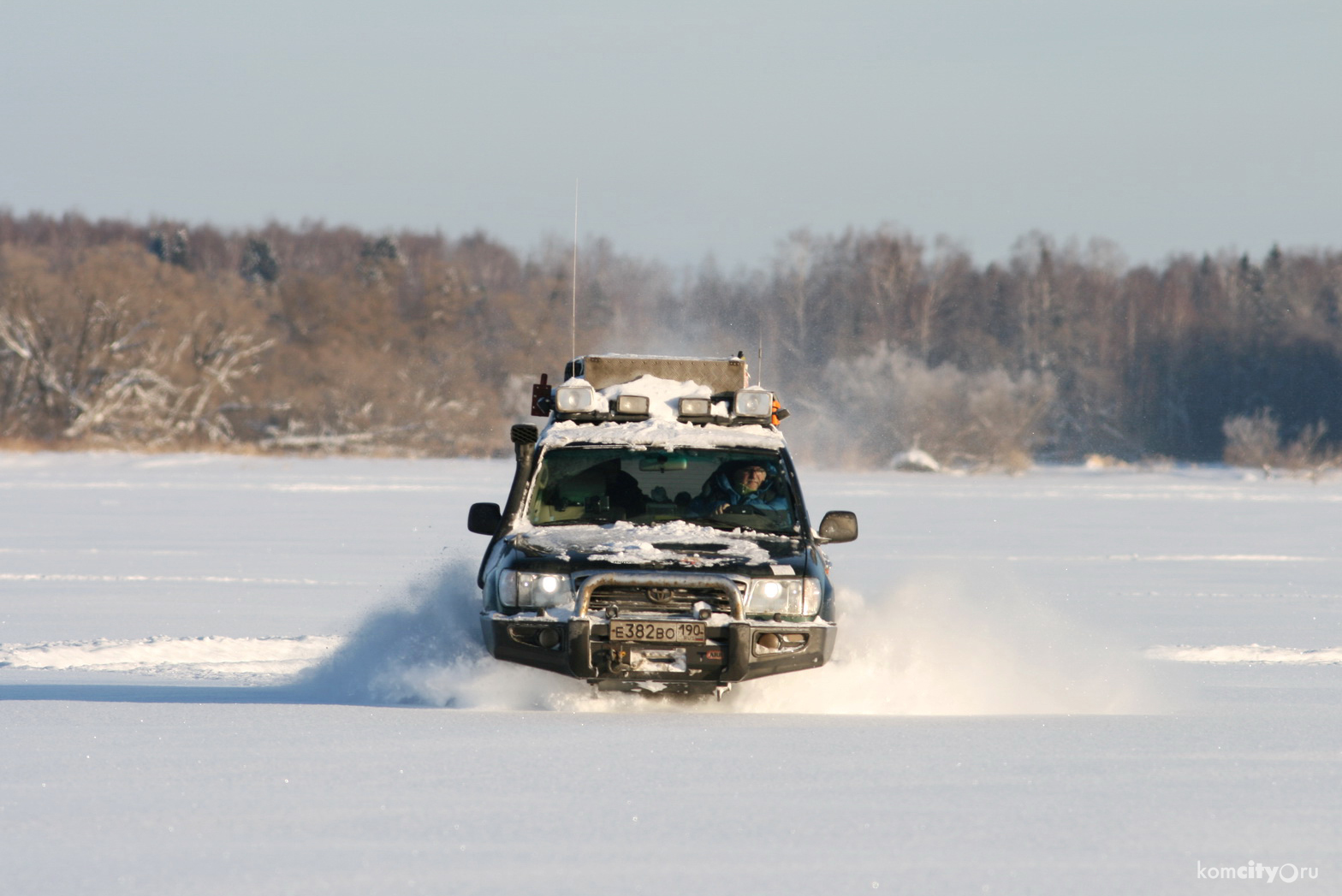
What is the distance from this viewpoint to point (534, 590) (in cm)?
797

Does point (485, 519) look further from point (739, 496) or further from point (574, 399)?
point (739, 496)

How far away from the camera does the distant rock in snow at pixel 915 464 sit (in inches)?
2308

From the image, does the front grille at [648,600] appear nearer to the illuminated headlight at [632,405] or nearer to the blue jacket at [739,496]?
the blue jacket at [739,496]

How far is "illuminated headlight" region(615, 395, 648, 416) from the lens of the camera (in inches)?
361

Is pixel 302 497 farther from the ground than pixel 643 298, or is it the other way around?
pixel 643 298

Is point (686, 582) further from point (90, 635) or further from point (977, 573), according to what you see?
point (977, 573)

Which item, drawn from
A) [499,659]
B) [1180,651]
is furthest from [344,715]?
[1180,651]

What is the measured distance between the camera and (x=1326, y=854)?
519 centimetres

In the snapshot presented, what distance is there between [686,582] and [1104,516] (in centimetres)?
2545

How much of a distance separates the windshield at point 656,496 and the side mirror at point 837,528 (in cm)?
21

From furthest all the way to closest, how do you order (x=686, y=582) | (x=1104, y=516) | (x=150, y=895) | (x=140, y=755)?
1. (x=1104, y=516)
2. (x=686, y=582)
3. (x=140, y=755)
4. (x=150, y=895)

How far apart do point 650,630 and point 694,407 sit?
1.87 m

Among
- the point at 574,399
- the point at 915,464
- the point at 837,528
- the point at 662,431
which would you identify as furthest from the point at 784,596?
the point at 915,464

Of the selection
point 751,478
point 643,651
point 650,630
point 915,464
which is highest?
point 751,478
